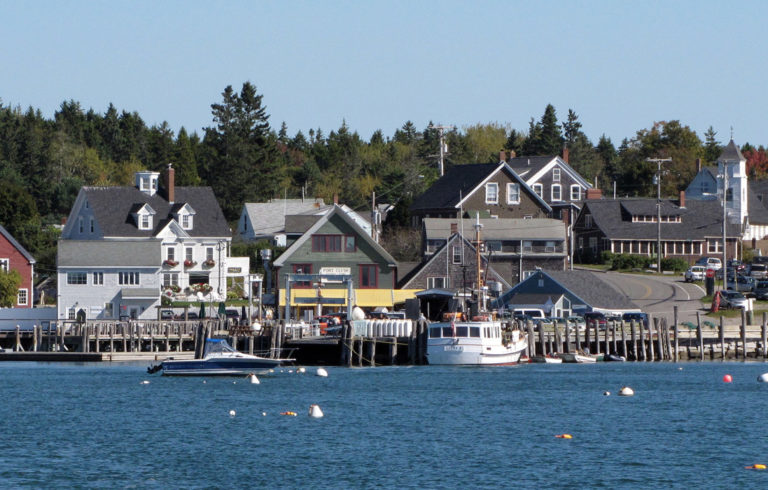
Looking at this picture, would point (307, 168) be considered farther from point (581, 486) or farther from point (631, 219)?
point (581, 486)

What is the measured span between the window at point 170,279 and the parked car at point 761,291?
44.7m

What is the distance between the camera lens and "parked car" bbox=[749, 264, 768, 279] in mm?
118412

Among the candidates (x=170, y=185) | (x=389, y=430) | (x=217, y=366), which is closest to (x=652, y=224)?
(x=170, y=185)

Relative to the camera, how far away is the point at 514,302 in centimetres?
9556

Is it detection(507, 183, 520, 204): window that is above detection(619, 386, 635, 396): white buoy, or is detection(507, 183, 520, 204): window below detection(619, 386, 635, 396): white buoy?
above

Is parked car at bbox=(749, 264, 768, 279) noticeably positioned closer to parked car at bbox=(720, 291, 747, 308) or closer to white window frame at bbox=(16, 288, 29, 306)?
parked car at bbox=(720, 291, 747, 308)

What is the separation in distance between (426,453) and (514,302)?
49.2 m

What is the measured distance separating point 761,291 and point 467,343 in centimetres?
3541

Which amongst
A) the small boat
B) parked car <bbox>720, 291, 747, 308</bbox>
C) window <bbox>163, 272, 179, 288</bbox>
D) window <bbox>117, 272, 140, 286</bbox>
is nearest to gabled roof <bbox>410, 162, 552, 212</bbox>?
window <bbox>163, 272, 179, 288</bbox>

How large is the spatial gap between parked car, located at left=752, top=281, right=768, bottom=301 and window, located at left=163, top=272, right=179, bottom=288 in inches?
1761

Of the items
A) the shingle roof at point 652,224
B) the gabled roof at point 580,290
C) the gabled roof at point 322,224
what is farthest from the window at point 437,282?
the shingle roof at point 652,224

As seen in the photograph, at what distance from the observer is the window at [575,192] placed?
14400 cm

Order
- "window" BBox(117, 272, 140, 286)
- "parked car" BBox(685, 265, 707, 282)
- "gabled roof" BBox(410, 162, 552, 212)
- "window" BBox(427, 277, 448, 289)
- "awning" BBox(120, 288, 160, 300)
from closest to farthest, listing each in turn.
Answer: "awning" BBox(120, 288, 160, 300), "window" BBox(117, 272, 140, 286), "window" BBox(427, 277, 448, 289), "parked car" BBox(685, 265, 707, 282), "gabled roof" BBox(410, 162, 552, 212)

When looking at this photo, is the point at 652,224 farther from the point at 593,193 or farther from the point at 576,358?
the point at 576,358
